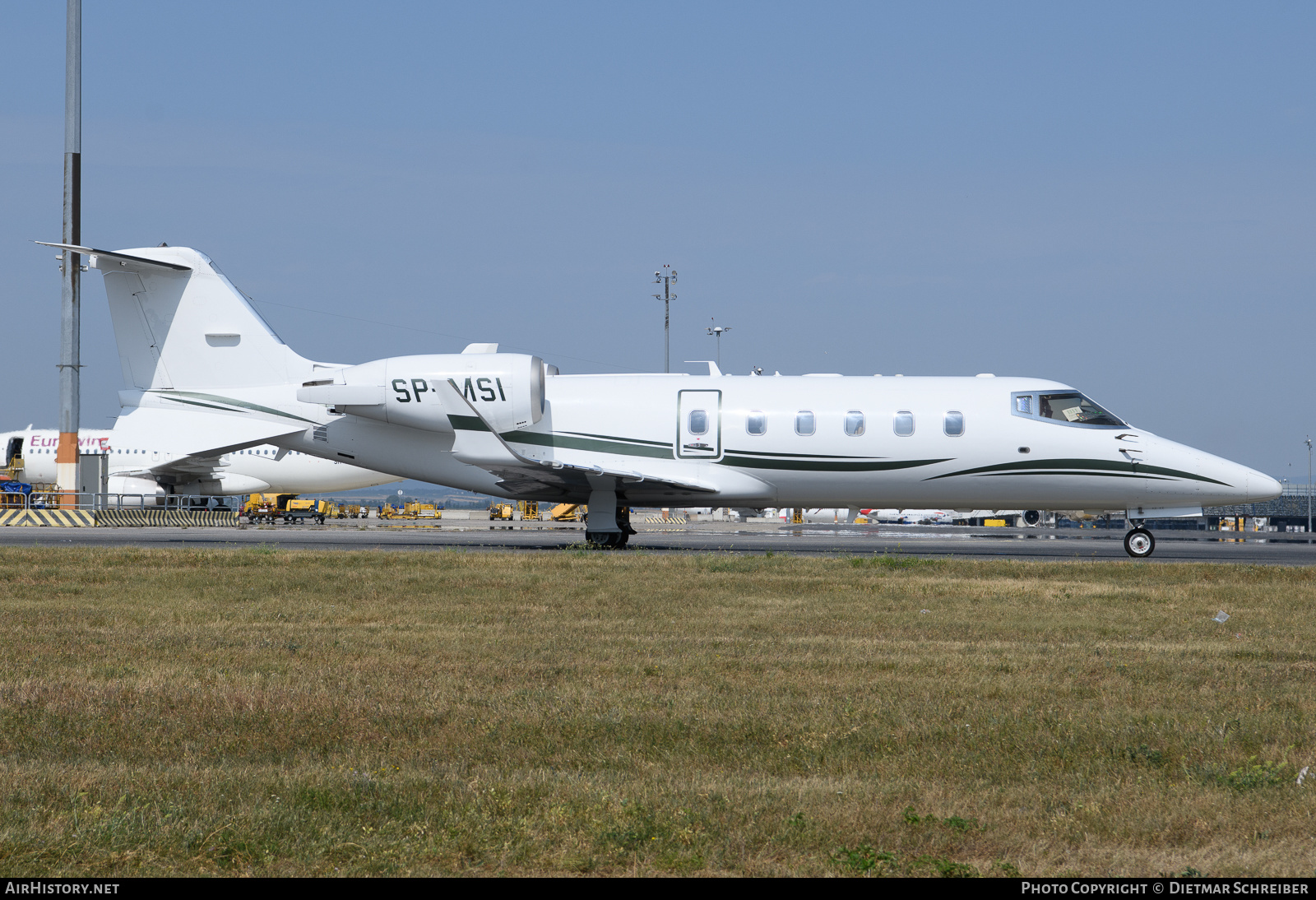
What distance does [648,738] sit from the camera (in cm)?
669

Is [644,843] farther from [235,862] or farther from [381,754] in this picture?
[381,754]

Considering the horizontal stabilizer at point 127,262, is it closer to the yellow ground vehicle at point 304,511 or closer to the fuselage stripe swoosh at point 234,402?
the fuselage stripe swoosh at point 234,402

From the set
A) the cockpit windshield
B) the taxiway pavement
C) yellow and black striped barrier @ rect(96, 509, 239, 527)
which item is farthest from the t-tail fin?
the cockpit windshield

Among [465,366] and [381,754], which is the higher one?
[465,366]

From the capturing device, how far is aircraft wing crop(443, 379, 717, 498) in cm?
2264

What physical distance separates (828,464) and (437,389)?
814 cm

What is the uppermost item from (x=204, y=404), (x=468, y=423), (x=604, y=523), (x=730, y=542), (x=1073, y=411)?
(x=204, y=404)

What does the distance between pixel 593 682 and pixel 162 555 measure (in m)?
13.3

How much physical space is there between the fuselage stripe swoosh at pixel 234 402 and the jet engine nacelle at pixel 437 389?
118 cm

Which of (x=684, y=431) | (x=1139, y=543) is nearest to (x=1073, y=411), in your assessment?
(x=1139, y=543)

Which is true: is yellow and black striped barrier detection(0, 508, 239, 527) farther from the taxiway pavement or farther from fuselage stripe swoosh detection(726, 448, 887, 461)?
fuselage stripe swoosh detection(726, 448, 887, 461)

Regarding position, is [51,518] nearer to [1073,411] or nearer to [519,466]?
[519,466]
